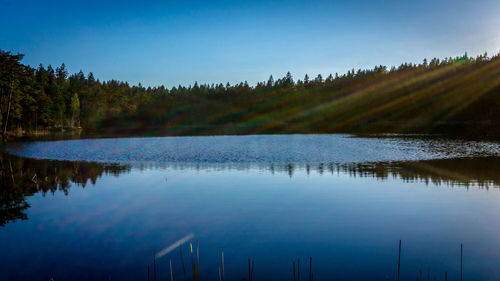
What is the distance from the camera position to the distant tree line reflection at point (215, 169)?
21652 millimetres

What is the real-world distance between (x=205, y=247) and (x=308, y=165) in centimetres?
2116

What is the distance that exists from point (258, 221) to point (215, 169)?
52.4 ft

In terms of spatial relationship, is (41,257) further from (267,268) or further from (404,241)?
(404,241)

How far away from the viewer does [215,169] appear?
3031 centimetres

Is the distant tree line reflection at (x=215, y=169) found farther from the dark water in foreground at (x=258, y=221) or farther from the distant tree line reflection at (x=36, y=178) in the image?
the dark water in foreground at (x=258, y=221)

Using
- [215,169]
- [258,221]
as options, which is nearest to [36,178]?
[215,169]

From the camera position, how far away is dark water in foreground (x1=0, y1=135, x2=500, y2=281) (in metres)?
10.1

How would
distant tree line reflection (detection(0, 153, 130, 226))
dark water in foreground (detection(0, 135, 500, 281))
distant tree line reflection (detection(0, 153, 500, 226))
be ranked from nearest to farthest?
dark water in foreground (detection(0, 135, 500, 281)) → distant tree line reflection (detection(0, 153, 130, 226)) → distant tree line reflection (detection(0, 153, 500, 226))

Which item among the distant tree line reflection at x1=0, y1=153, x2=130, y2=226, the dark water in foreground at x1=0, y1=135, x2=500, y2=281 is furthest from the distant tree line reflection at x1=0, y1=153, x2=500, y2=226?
the dark water in foreground at x1=0, y1=135, x2=500, y2=281

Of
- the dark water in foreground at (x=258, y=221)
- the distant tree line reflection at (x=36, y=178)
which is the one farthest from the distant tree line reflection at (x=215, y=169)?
the dark water in foreground at (x=258, y=221)

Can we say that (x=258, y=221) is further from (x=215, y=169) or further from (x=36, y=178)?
(x=36, y=178)

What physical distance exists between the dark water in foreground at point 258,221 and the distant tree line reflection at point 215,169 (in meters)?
0.15

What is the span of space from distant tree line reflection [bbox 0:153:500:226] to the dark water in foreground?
0.15 m

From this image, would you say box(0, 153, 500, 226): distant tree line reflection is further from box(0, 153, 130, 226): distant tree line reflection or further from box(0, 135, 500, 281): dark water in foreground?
box(0, 135, 500, 281): dark water in foreground
